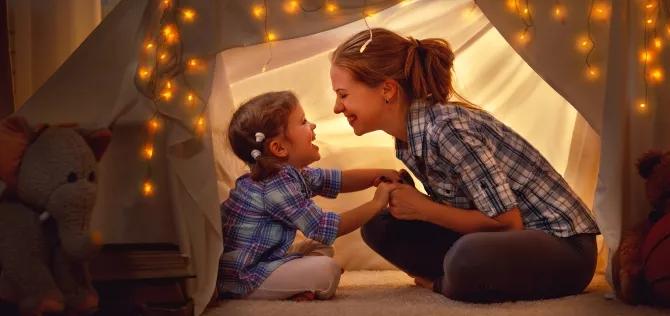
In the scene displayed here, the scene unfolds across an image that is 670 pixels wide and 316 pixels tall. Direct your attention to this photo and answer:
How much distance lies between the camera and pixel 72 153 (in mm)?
1709

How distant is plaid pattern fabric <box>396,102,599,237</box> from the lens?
6.45ft

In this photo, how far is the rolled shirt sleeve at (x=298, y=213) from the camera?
205 centimetres

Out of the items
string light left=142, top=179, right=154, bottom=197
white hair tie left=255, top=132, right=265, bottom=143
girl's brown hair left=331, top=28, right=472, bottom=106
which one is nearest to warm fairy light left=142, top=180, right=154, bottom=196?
string light left=142, top=179, right=154, bottom=197

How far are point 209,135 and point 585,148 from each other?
107 cm

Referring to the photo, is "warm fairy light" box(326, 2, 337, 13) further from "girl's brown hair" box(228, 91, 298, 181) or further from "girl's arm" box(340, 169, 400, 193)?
"girl's arm" box(340, 169, 400, 193)

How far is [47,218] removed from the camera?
5.60 feet

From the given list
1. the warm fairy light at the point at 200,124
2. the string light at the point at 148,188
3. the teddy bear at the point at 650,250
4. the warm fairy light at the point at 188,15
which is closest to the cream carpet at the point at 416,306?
the teddy bear at the point at 650,250

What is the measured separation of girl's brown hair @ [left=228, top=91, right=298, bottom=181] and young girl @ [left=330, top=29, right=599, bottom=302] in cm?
16

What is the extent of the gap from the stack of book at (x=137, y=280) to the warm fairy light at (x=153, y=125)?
0.27m

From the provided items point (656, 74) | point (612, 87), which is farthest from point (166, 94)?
point (656, 74)

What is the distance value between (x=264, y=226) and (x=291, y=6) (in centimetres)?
53

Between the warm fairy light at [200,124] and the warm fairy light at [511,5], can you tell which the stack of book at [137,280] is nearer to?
the warm fairy light at [200,124]

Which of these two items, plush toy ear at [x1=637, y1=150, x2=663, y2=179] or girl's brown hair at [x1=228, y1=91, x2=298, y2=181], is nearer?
plush toy ear at [x1=637, y1=150, x2=663, y2=179]

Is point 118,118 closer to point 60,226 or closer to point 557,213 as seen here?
point 60,226
